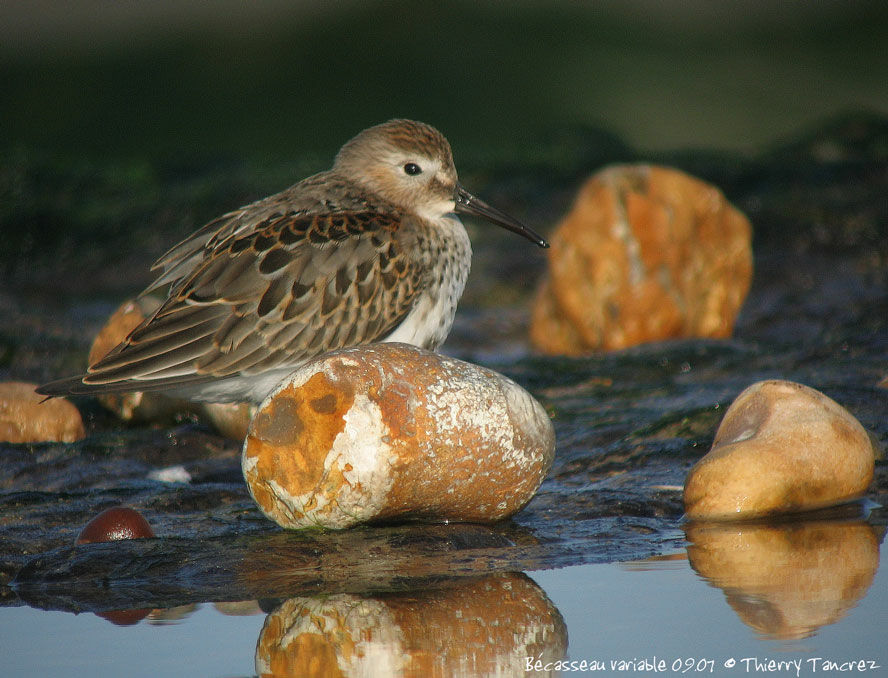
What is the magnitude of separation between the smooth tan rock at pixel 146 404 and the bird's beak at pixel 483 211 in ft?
5.24

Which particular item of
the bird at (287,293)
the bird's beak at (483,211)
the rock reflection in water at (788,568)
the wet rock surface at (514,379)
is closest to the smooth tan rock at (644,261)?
the wet rock surface at (514,379)

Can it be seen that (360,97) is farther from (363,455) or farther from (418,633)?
(418,633)

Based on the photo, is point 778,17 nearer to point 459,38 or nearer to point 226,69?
point 459,38

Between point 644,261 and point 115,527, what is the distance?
194 inches

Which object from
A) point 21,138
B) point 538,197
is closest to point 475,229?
point 538,197

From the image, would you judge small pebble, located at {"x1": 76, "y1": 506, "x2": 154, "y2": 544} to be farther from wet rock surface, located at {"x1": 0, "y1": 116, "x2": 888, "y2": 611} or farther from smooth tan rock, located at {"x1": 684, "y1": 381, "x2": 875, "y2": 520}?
smooth tan rock, located at {"x1": 684, "y1": 381, "x2": 875, "y2": 520}

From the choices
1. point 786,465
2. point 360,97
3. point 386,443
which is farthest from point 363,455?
point 360,97

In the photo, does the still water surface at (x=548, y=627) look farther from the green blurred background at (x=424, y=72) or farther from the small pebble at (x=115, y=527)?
the green blurred background at (x=424, y=72)

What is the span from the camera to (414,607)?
421 centimetres

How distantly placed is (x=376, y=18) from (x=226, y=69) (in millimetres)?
2598

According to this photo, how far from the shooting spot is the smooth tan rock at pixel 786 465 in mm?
5141

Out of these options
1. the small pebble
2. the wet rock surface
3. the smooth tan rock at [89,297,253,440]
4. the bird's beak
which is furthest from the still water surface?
the bird's beak

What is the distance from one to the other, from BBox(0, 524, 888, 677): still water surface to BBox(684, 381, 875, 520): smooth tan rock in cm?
49

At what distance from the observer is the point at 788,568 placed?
452 cm
